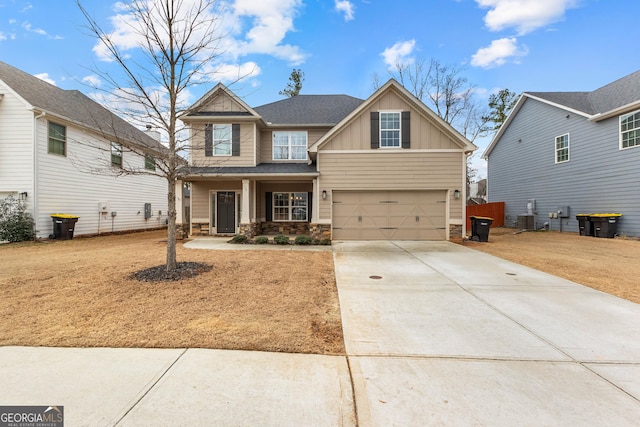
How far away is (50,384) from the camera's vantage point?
2.37 metres

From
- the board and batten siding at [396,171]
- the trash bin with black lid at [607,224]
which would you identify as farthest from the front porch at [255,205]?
the trash bin with black lid at [607,224]

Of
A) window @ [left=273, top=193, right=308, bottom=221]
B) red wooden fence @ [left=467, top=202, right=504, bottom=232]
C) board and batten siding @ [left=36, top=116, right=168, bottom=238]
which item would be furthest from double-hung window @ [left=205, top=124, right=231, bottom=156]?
red wooden fence @ [left=467, top=202, right=504, bottom=232]

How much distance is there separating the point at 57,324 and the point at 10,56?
14935 mm

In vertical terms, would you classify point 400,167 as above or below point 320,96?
below

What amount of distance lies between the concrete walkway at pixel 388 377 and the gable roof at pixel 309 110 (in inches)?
453

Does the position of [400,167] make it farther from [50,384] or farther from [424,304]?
[50,384]

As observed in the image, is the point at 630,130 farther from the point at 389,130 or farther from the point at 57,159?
the point at 57,159

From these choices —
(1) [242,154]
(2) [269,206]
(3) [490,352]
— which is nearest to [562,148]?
(2) [269,206]

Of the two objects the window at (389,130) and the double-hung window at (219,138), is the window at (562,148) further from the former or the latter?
the double-hung window at (219,138)

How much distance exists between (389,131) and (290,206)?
19.1ft

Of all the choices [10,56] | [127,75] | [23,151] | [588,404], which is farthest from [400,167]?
[10,56]

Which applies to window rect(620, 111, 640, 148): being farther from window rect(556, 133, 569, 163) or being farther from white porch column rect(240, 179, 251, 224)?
white porch column rect(240, 179, 251, 224)

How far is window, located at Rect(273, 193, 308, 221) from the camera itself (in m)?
14.3

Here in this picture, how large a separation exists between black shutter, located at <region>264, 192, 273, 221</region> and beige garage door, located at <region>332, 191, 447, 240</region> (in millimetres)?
3725
